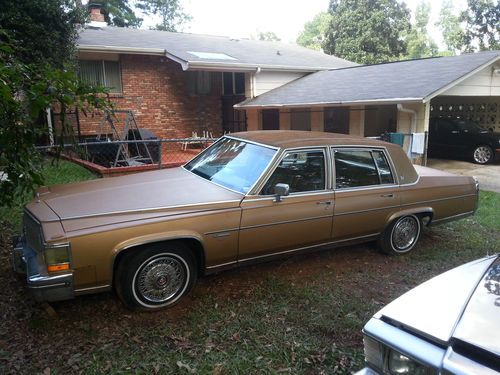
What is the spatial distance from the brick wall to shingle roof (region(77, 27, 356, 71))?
74 cm

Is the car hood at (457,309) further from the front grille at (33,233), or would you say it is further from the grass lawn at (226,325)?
the front grille at (33,233)

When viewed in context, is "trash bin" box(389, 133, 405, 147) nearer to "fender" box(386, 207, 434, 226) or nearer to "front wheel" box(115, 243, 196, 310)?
"fender" box(386, 207, 434, 226)

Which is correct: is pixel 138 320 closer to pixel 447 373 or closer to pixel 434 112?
pixel 447 373

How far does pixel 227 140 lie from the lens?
17.0 ft

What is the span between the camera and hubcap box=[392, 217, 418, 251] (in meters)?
5.25

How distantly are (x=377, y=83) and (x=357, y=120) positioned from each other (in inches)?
61.9

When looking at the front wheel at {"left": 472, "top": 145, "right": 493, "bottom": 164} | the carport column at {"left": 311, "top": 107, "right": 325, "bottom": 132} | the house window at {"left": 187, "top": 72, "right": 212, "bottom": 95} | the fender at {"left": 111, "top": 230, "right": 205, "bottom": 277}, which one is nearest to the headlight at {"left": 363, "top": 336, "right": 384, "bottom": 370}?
the fender at {"left": 111, "top": 230, "right": 205, "bottom": 277}

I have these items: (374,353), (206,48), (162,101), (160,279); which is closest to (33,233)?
(160,279)

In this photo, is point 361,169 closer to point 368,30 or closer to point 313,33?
point 368,30

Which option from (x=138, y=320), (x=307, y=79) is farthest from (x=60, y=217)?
(x=307, y=79)

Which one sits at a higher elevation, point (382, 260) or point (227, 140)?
point (227, 140)

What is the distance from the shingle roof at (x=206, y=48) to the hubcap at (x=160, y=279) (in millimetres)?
10366

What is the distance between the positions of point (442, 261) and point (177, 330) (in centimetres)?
338

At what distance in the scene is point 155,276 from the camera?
147 inches
